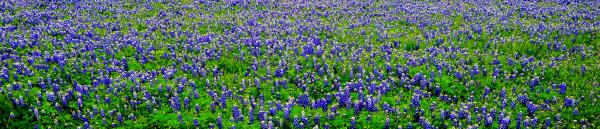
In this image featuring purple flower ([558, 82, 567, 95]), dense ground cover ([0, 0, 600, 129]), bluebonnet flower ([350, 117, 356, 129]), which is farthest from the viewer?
purple flower ([558, 82, 567, 95])

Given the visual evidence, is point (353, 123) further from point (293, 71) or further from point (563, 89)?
point (563, 89)

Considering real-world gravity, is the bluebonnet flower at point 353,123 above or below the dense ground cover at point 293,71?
below

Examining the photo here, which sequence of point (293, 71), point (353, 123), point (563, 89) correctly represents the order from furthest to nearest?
point (293, 71) < point (563, 89) < point (353, 123)

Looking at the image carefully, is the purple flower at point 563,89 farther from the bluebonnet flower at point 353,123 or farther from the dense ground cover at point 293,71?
the bluebonnet flower at point 353,123

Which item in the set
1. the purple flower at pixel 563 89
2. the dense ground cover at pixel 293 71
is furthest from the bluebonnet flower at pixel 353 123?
the purple flower at pixel 563 89

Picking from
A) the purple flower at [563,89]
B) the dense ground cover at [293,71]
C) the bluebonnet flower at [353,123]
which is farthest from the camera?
the purple flower at [563,89]

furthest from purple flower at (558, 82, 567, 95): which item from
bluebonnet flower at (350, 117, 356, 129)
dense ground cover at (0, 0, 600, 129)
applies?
bluebonnet flower at (350, 117, 356, 129)

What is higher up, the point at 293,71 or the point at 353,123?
the point at 293,71

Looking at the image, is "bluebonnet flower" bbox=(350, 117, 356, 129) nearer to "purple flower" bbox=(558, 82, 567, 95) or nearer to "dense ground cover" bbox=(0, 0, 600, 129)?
"dense ground cover" bbox=(0, 0, 600, 129)

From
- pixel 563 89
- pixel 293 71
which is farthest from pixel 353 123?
pixel 563 89

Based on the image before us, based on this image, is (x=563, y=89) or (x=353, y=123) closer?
(x=353, y=123)
